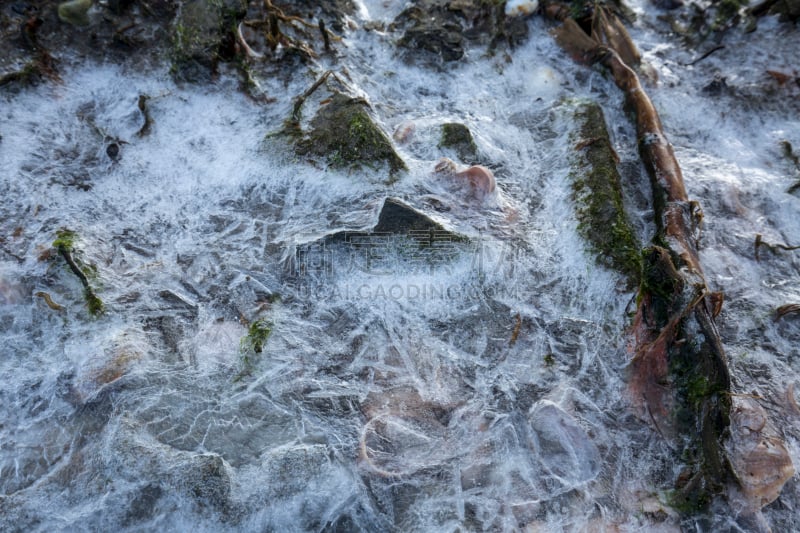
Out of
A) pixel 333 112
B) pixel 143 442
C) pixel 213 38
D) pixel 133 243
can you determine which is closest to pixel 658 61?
pixel 333 112

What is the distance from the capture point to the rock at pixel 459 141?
12.3ft

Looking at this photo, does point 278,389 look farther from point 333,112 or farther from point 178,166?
point 333,112

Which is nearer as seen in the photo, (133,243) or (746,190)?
(133,243)

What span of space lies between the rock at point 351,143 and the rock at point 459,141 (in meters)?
0.44

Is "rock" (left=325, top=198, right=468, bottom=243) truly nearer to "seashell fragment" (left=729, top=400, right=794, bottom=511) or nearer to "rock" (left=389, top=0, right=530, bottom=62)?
"seashell fragment" (left=729, top=400, right=794, bottom=511)

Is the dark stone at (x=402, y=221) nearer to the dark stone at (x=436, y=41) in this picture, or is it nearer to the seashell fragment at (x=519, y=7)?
the dark stone at (x=436, y=41)

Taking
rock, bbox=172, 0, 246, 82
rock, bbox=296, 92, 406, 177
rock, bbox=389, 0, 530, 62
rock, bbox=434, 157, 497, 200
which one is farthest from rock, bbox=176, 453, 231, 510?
rock, bbox=389, 0, 530, 62

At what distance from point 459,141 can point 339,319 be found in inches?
65.7

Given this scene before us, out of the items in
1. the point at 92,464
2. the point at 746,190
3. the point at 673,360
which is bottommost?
the point at 92,464

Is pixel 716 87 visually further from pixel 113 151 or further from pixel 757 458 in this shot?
pixel 113 151

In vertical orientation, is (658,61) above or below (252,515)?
above

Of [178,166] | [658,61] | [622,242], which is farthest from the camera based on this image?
[658,61]

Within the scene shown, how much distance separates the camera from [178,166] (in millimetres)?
3607

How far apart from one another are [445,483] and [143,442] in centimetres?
149
